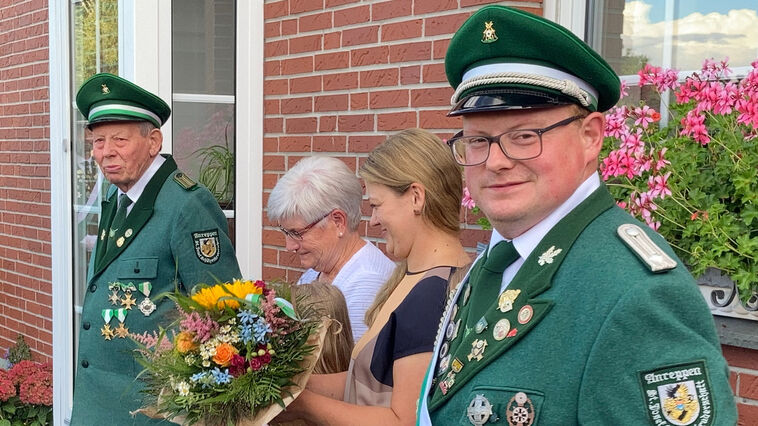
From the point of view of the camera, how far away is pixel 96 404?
3279 millimetres

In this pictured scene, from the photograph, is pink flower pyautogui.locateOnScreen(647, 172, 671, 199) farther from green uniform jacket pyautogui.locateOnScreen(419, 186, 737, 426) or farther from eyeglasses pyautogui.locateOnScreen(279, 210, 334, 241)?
eyeglasses pyautogui.locateOnScreen(279, 210, 334, 241)

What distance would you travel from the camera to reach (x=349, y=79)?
3.99m

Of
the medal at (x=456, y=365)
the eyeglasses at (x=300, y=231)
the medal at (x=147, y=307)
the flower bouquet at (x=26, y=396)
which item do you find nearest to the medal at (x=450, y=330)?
the medal at (x=456, y=365)

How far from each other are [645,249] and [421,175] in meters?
1.09

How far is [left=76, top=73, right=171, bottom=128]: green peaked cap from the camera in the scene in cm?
334

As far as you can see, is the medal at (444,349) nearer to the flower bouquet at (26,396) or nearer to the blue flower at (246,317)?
the blue flower at (246,317)

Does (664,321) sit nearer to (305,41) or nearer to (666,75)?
(666,75)

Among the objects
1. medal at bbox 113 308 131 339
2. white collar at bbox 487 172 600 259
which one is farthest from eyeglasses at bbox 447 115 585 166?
medal at bbox 113 308 131 339

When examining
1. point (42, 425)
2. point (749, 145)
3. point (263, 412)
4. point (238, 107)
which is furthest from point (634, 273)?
point (42, 425)

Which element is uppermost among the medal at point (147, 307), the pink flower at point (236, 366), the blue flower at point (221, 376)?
the pink flower at point (236, 366)

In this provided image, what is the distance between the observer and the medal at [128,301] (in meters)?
3.18

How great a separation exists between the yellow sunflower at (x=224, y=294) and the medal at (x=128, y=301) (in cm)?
121

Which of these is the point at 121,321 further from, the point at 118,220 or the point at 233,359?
the point at 233,359

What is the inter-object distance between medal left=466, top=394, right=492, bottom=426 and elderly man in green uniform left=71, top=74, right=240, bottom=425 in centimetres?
190
